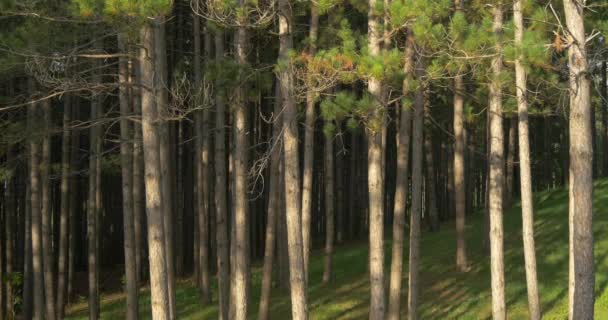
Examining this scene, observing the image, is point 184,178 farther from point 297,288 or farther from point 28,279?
point 297,288

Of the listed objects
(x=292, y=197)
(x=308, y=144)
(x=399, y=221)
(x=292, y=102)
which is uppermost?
(x=292, y=102)

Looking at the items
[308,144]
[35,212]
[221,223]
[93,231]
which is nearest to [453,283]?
[308,144]

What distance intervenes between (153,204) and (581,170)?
5.85 m

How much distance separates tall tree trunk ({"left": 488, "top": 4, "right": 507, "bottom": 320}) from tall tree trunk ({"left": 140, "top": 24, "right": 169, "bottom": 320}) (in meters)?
5.90

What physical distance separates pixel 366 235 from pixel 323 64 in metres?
20.7

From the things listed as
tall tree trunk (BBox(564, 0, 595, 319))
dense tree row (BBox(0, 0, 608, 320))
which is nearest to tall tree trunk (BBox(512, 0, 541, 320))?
dense tree row (BBox(0, 0, 608, 320))

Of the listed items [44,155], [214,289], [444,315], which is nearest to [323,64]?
[444,315]

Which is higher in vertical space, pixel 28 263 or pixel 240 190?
pixel 240 190

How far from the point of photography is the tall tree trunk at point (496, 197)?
45.8 ft

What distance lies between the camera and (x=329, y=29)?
16297mm

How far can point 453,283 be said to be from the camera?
64.4 ft

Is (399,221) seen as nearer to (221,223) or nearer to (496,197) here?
(496,197)

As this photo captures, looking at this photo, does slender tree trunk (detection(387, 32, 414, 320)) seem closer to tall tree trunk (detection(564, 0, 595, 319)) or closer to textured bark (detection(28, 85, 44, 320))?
tall tree trunk (detection(564, 0, 595, 319))

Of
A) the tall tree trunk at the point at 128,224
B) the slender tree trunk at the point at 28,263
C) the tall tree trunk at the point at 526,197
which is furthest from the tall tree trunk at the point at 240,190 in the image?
the slender tree trunk at the point at 28,263
